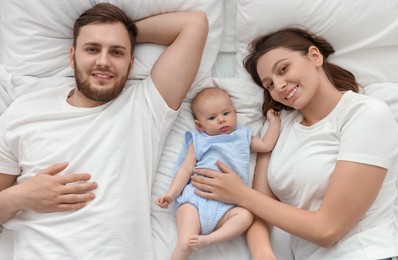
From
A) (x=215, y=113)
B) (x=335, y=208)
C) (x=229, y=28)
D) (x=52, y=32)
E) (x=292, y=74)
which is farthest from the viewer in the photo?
(x=229, y=28)

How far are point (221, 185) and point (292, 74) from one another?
434 millimetres

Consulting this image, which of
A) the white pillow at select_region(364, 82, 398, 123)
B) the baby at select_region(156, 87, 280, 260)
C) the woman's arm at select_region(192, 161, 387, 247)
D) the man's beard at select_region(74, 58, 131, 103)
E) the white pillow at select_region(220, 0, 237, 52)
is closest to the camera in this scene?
the woman's arm at select_region(192, 161, 387, 247)

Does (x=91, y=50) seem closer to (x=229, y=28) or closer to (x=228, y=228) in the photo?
(x=229, y=28)

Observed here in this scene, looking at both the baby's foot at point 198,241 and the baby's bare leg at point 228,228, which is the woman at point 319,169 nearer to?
the baby's bare leg at point 228,228

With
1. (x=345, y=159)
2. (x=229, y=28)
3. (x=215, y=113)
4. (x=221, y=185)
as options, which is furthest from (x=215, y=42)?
(x=345, y=159)

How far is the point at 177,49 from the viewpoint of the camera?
5.21ft

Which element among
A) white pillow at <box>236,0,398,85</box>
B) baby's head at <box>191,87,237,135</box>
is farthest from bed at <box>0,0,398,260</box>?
baby's head at <box>191,87,237,135</box>

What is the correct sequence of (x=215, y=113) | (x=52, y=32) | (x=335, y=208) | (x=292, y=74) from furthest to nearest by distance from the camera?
(x=52, y=32), (x=215, y=113), (x=292, y=74), (x=335, y=208)

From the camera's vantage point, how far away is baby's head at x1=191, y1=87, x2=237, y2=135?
1.58 m

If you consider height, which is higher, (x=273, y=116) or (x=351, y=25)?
(x=351, y=25)

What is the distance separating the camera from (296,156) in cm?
148

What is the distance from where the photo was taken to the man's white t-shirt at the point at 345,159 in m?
1.33

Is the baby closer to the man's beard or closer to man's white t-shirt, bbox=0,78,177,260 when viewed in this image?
man's white t-shirt, bbox=0,78,177,260

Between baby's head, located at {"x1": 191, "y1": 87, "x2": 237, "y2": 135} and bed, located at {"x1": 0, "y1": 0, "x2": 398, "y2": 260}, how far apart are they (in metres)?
0.10
